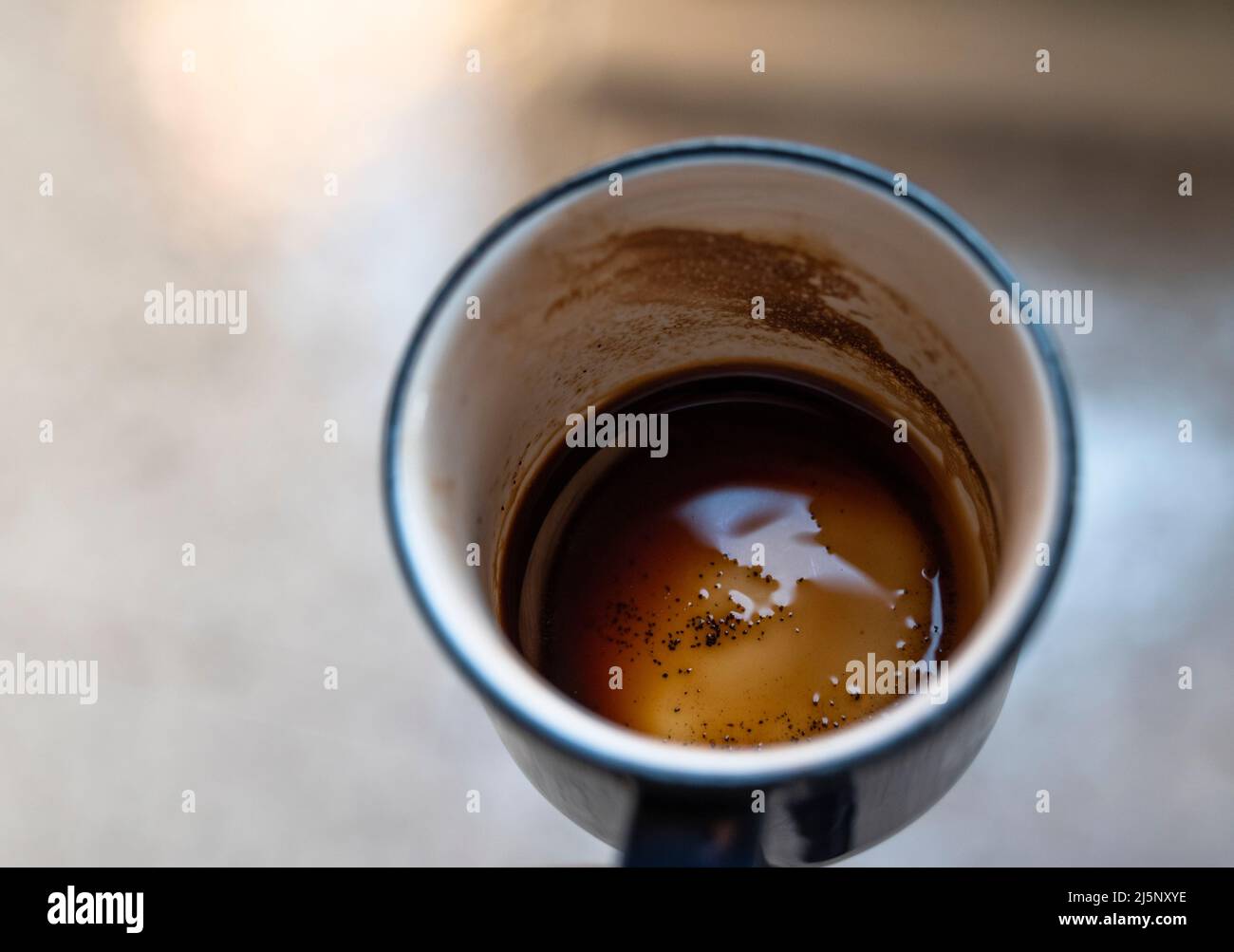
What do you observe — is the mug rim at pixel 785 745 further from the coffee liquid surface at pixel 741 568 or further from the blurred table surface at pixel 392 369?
the blurred table surface at pixel 392 369

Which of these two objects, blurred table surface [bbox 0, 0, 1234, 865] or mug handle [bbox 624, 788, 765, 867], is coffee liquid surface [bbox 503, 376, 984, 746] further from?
blurred table surface [bbox 0, 0, 1234, 865]

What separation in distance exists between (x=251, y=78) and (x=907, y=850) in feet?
1.93

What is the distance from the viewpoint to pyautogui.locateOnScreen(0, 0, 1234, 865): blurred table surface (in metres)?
0.59

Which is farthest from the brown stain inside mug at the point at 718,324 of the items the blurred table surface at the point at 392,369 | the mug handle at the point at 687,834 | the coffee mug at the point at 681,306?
the blurred table surface at the point at 392,369

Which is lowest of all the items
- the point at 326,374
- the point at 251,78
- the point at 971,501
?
the point at 971,501

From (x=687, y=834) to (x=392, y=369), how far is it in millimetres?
465

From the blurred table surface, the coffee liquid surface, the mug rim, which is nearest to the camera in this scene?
the mug rim

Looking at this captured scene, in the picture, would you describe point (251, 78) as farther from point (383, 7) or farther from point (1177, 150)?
point (1177, 150)

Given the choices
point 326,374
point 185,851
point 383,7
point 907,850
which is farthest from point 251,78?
point 907,850

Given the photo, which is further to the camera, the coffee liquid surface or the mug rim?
the coffee liquid surface

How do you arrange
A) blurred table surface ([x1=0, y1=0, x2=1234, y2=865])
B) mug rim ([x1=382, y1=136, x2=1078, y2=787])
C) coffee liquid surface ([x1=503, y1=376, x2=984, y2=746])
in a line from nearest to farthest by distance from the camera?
mug rim ([x1=382, y1=136, x2=1078, y2=787]) < coffee liquid surface ([x1=503, y1=376, x2=984, y2=746]) < blurred table surface ([x1=0, y1=0, x2=1234, y2=865])

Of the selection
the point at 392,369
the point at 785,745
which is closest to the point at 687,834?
the point at 785,745

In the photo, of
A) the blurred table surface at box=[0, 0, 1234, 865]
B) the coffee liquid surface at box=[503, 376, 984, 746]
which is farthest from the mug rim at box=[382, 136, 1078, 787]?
the blurred table surface at box=[0, 0, 1234, 865]
